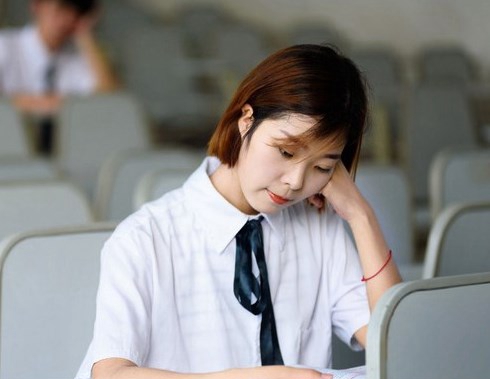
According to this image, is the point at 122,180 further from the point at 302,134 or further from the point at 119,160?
the point at 302,134

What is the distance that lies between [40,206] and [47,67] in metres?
2.47

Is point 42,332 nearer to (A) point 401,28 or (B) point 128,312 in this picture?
(B) point 128,312

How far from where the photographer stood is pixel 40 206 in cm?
284

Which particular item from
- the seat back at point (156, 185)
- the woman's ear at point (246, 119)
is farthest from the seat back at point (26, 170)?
the woman's ear at point (246, 119)

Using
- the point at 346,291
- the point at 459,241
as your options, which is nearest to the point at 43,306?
the point at 346,291

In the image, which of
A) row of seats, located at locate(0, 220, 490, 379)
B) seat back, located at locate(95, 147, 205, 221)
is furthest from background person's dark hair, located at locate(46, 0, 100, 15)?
row of seats, located at locate(0, 220, 490, 379)

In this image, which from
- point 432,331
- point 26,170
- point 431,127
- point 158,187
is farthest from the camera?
point 431,127

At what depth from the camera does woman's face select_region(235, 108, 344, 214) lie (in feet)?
6.08

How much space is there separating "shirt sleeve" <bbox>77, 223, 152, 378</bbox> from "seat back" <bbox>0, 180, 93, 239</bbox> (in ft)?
3.06

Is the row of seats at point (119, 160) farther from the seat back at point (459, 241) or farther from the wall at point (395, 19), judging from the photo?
the wall at point (395, 19)

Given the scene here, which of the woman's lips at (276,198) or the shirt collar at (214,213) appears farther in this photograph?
the shirt collar at (214,213)

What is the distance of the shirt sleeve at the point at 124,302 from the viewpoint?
183 centimetres

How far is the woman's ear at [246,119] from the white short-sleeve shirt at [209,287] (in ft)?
0.47

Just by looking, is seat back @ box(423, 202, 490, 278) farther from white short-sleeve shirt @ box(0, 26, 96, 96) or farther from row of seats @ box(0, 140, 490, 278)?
white short-sleeve shirt @ box(0, 26, 96, 96)
